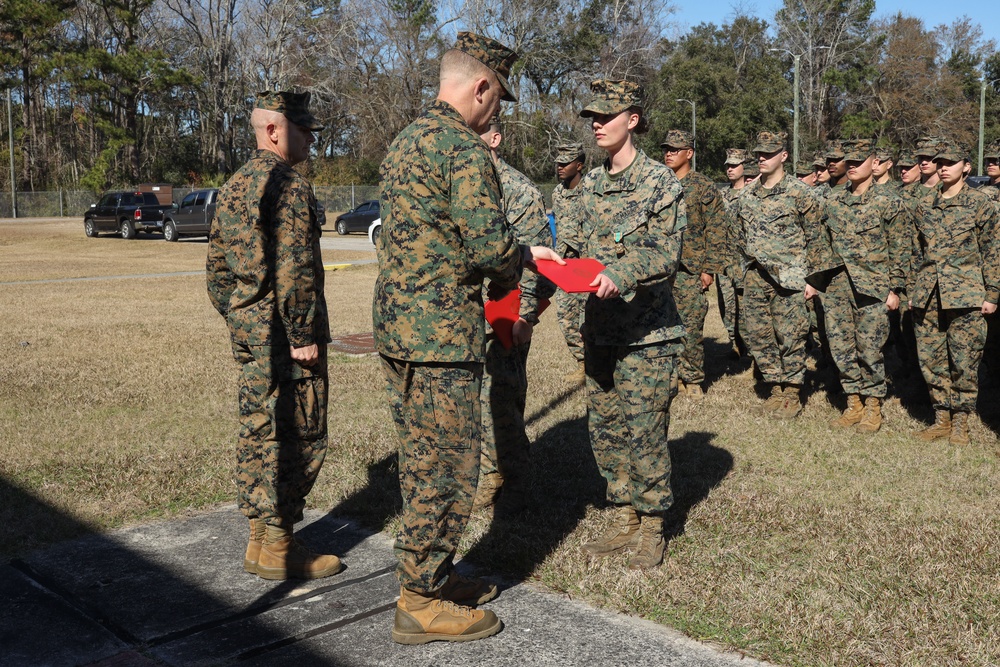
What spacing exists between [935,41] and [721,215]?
206ft

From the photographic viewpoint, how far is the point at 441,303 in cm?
363

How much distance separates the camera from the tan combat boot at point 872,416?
294 inches

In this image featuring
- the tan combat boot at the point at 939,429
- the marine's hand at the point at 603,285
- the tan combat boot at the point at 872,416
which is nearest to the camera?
the marine's hand at the point at 603,285

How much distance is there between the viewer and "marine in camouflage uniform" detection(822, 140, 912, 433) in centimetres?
758

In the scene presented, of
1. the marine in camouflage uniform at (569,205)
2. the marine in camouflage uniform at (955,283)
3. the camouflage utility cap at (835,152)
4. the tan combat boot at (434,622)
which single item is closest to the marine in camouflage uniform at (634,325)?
the tan combat boot at (434,622)

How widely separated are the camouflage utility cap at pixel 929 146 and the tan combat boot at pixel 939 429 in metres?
1.99

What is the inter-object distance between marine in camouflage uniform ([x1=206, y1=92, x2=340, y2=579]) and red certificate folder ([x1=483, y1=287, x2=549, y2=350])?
2.65ft

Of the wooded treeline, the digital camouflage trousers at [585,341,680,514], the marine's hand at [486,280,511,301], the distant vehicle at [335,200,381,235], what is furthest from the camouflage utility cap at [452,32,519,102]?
the wooded treeline

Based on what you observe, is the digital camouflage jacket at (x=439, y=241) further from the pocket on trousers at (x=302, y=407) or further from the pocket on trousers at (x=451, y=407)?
the pocket on trousers at (x=302, y=407)

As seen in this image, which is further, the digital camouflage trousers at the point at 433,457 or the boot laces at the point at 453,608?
the boot laces at the point at 453,608

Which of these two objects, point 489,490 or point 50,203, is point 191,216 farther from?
point 489,490

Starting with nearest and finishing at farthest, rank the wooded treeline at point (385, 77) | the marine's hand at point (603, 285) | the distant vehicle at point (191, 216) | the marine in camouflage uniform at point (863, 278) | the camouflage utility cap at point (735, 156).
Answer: the marine's hand at point (603, 285) < the marine in camouflage uniform at point (863, 278) < the camouflage utility cap at point (735, 156) < the distant vehicle at point (191, 216) < the wooded treeline at point (385, 77)

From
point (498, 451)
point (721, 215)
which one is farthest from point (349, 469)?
point (721, 215)

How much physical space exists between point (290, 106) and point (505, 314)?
4.72 feet
